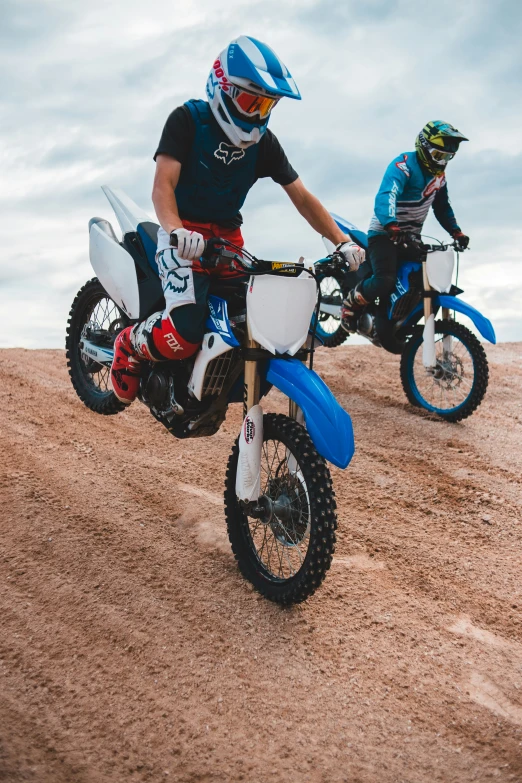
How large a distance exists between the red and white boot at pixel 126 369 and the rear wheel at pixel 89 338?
0.74m

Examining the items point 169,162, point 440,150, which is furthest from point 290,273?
point 440,150

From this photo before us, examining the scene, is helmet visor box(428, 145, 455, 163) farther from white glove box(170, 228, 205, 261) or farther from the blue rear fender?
white glove box(170, 228, 205, 261)

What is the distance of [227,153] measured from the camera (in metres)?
4.36

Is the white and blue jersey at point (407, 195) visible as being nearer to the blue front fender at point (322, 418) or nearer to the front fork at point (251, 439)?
the front fork at point (251, 439)

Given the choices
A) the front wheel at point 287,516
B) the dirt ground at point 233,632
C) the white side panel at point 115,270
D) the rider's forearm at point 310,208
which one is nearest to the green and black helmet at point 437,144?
the dirt ground at point 233,632

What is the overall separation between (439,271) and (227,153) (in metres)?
4.08

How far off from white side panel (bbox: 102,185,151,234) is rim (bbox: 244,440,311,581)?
2.16 meters

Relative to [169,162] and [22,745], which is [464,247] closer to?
[169,162]

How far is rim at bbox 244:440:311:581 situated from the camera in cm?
396

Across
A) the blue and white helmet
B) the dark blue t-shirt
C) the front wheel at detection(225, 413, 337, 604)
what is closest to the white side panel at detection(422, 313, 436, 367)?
the dark blue t-shirt

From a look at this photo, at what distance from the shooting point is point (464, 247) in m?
8.34

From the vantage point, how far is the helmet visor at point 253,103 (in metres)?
4.03

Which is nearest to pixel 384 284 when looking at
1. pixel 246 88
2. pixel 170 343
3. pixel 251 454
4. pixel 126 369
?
pixel 126 369

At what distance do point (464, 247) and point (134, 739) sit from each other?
21.7ft
